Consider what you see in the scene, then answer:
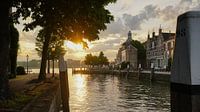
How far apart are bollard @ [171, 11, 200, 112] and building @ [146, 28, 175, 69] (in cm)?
10825

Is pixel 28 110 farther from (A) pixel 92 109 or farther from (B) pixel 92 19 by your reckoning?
(A) pixel 92 109

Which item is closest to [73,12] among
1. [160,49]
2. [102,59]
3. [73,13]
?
[73,13]

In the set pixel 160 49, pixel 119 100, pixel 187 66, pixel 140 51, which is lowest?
pixel 119 100

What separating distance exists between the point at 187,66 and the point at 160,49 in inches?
4969

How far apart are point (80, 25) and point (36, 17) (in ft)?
10.8

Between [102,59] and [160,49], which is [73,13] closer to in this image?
[160,49]

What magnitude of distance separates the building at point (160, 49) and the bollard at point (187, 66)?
4262 inches

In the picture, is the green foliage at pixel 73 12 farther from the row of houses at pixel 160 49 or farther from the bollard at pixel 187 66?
the row of houses at pixel 160 49

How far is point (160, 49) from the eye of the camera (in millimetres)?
127812

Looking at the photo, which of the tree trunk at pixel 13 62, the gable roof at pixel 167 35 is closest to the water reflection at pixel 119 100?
the tree trunk at pixel 13 62

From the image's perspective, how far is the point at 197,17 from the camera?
3361 mm

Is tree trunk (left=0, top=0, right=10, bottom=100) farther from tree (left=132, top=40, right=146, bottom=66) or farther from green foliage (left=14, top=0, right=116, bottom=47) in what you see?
tree (left=132, top=40, right=146, bottom=66)

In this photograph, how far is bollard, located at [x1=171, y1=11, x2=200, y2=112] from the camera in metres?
3.28

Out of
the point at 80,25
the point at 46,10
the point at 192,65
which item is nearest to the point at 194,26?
the point at 192,65
